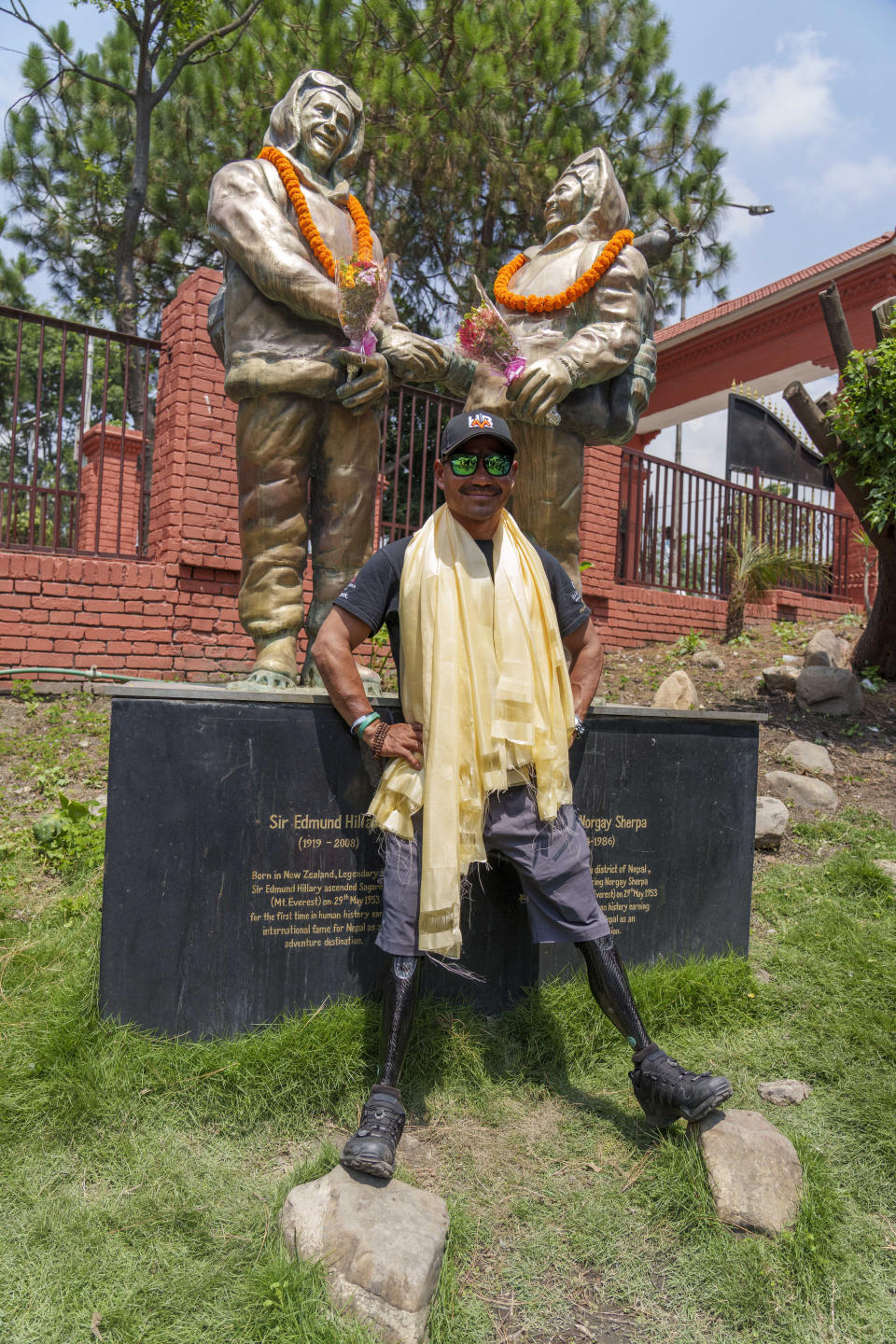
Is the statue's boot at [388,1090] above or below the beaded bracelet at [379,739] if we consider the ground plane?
below

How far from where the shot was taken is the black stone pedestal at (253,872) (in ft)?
8.51

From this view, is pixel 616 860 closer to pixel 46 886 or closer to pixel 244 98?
pixel 46 886

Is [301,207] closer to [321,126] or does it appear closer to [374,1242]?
[321,126]

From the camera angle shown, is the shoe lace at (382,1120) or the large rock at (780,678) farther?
the large rock at (780,678)

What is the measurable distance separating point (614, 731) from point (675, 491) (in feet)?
24.2

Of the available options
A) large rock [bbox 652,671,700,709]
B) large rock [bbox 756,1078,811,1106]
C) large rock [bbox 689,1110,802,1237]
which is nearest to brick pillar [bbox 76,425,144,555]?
large rock [bbox 652,671,700,709]

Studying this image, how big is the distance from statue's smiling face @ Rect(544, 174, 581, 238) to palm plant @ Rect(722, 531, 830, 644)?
19.2 feet

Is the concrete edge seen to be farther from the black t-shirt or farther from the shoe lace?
the shoe lace

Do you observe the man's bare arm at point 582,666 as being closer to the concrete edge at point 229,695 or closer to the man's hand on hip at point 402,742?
the concrete edge at point 229,695

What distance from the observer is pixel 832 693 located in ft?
23.0

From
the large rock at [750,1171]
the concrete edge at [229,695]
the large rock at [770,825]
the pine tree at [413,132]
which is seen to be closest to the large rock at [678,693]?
the large rock at [770,825]

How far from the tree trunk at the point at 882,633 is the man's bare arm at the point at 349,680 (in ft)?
20.1

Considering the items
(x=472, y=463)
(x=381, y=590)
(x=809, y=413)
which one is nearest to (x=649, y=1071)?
(x=381, y=590)

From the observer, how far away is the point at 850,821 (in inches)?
205
